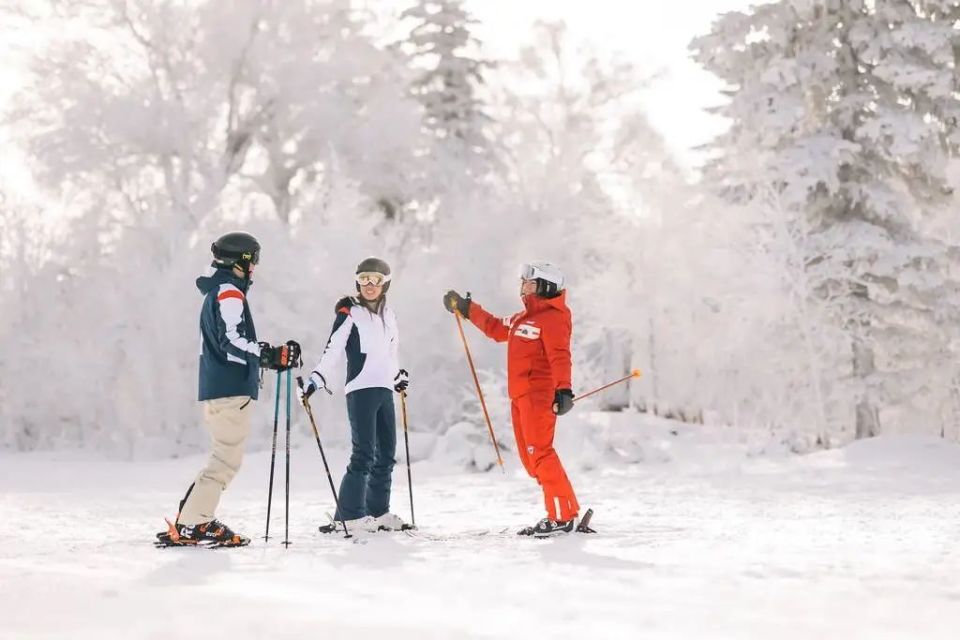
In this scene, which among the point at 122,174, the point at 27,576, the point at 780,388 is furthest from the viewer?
the point at 122,174

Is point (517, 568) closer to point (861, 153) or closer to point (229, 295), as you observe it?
point (229, 295)

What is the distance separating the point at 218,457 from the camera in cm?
669

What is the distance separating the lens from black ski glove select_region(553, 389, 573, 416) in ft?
23.0

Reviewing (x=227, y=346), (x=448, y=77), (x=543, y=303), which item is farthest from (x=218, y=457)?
(x=448, y=77)

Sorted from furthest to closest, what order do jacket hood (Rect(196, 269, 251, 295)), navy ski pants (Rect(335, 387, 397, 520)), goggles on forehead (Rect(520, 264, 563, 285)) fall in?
1. goggles on forehead (Rect(520, 264, 563, 285))
2. navy ski pants (Rect(335, 387, 397, 520))
3. jacket hood (Rect(196, 269, 251, 295))

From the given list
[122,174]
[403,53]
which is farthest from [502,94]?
[122,174]

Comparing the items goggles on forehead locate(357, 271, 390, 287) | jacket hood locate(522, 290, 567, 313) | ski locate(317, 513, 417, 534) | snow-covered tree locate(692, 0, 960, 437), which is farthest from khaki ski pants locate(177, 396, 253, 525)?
snow-covered tree locate(692, 0, 960, 437)

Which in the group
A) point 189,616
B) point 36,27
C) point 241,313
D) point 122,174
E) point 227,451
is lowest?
point 189,616

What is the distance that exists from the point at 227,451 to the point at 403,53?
23.1 meters

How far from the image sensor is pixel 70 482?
13.8 meters

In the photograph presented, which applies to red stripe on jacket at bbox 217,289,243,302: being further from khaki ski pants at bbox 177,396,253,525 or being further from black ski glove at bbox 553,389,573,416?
black ski glove at bbox 553,389,573,416

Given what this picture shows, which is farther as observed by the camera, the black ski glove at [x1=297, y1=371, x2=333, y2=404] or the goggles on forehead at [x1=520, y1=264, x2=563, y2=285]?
the goggles on forehead at [x1=520, y1=264, x2=563, y2=285]

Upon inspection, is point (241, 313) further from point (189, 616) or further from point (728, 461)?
point (728, 461)

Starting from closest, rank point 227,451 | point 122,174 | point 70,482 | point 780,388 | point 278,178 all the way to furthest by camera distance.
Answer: point 227,451 → point 70,482 → point 780,388 → point 122,174 → point 278,178
